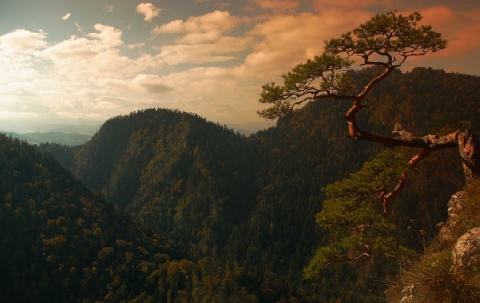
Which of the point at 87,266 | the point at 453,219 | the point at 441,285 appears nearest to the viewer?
the point at 441,285

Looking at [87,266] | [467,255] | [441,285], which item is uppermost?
[467,255]

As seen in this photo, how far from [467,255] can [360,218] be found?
455 centimetres

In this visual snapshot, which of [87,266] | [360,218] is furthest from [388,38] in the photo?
[87,266]

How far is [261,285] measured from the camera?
6147 inches

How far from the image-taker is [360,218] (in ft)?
50.9

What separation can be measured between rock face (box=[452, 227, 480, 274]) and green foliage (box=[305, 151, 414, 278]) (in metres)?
2.94

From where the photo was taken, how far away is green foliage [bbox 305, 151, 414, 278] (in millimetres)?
15267

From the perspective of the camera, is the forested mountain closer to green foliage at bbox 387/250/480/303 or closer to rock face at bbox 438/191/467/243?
rock face at bbox 438/191/467/243

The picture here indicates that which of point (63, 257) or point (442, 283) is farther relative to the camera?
point (63, 257)

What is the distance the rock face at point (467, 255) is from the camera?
35.9 feet

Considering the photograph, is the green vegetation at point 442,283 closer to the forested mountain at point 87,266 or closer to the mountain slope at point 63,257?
the forested mountain at point 87,266

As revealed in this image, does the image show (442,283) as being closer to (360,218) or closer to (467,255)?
(467,255)

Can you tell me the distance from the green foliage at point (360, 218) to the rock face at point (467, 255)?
2.94 meters

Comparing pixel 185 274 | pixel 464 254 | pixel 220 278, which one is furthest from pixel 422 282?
pixel 185 274
